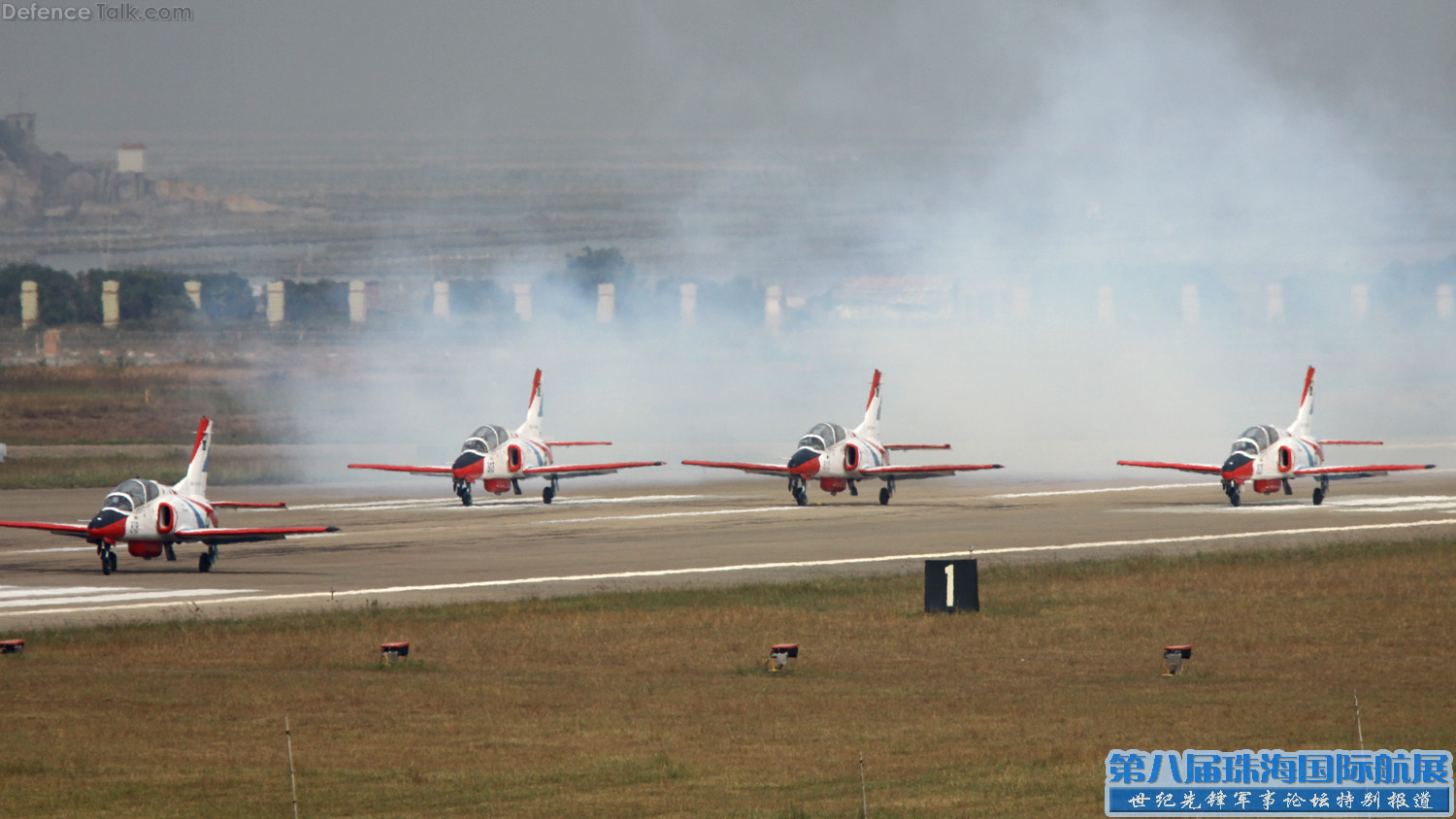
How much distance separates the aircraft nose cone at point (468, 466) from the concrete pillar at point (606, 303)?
102 ft

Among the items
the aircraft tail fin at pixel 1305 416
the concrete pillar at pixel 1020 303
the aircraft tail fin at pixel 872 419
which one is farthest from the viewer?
the concrete pillar at pixel 1020 303

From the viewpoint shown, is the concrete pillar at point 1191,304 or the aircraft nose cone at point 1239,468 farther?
the concrete pillar at point 1191,304

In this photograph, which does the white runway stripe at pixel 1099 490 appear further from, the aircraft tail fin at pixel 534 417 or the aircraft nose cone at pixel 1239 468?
the aircraft tail fin at pixel 534 417

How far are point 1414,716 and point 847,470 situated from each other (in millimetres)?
40560

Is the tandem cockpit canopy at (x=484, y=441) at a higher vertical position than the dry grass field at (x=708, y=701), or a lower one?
higher

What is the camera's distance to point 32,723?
2139 cm

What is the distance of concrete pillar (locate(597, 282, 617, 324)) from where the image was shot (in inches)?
3681

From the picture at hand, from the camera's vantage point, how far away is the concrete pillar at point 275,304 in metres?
102

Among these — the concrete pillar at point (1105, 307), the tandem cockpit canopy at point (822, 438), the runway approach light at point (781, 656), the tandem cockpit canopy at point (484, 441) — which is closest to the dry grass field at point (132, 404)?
the tandem cockpit canopy at point (484, 441)

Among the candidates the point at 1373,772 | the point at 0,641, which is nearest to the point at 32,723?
the point at 0,641

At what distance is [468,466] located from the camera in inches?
2457

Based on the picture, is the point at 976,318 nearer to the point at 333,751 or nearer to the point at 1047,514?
the point at 1047,514

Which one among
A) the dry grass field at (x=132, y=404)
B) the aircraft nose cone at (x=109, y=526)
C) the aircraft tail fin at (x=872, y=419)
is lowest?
the aircraft nose cone at (x=109, y=526)

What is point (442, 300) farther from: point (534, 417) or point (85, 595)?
point (85, 595)
